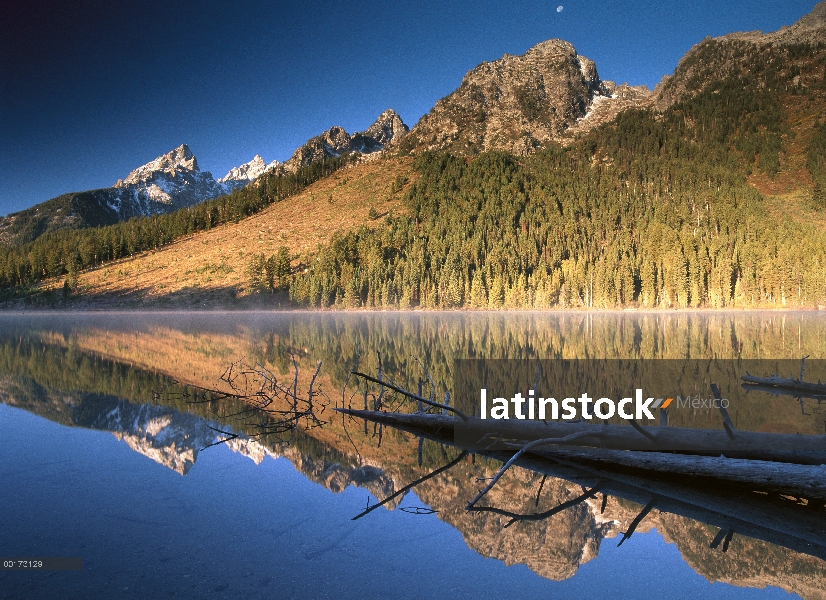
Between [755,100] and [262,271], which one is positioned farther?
[755,100]

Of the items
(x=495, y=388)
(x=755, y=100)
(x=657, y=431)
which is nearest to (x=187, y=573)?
(x=657, y=431)

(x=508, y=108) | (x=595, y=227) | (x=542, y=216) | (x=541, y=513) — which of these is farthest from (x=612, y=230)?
(x=541, y=513)

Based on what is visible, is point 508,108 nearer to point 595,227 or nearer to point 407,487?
point 595,227

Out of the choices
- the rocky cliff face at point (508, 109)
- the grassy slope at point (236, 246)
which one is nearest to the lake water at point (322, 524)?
the grassy slope at point (236, 246)

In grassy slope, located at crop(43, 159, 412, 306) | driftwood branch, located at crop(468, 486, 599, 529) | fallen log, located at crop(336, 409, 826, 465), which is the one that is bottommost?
driftwood branch, located at crop(468, 486, 599, 529)

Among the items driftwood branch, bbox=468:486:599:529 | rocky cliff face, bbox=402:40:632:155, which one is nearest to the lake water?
driftwood branch, bbox=468:486:599:529

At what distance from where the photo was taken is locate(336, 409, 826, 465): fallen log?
5.82m

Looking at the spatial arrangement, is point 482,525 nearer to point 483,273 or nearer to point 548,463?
point 548,463

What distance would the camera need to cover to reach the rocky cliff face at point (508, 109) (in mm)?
170000

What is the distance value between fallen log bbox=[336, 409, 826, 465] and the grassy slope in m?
88.6

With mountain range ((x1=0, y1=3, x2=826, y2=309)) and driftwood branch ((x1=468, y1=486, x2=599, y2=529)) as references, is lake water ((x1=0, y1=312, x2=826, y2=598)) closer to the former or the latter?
driftwood branch ((x1=468, y1=486, x2=599, y2=529))

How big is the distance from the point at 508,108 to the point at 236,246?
380ft

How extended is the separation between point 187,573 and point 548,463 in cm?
448

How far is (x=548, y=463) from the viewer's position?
6957mm
